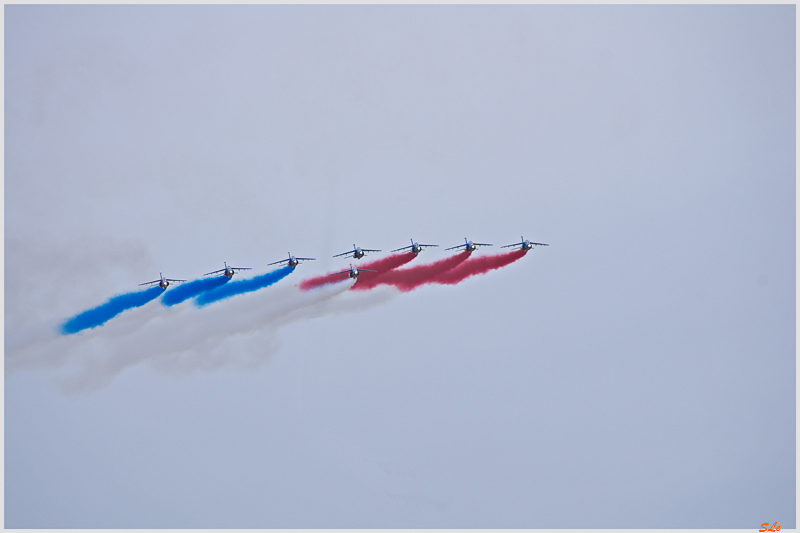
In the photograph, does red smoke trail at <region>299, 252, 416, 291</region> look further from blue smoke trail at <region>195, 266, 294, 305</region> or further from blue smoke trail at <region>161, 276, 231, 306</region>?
blue smoke trail at <region>161, 276, 231, 306</region>

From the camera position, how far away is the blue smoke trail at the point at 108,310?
65.8 metres

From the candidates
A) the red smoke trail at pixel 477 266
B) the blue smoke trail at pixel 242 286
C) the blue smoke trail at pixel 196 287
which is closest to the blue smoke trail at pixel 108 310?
the blue smoke trail at pixel 196 287

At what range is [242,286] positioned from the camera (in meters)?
66.4

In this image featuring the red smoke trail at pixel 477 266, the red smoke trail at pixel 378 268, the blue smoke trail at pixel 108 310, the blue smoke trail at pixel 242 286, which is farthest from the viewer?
the red smoke trail at pixel 477 266

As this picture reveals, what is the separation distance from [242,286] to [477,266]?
48.8ft

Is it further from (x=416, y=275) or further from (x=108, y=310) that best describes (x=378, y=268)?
(x=108, y=310)

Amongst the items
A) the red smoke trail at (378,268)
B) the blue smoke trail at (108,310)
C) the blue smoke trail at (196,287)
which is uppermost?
the red smoke trail at (378,268)

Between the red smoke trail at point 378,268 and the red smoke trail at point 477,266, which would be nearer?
the red smoke trail at point 378,268

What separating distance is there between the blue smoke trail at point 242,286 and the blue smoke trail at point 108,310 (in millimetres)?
2810

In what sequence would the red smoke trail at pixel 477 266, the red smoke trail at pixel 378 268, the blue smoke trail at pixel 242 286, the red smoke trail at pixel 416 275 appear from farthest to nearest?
1. the red smoke trail at pixel 477 266
2. the red smoke trail at pixel 416 275
3. the red smoke trail at pixel 378 268
4. the blue smoke trail at pixel 242 286

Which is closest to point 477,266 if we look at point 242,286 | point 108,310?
point 242,286

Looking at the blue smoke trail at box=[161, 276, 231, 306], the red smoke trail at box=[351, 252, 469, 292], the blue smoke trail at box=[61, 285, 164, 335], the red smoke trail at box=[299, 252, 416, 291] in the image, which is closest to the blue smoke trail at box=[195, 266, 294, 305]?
the blue smoke trail at box=[161, 276, 231, 306]

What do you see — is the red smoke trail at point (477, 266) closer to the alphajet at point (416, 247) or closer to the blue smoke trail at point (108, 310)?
the alphajet at point (416, 247)

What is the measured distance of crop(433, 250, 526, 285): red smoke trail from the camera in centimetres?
6775
